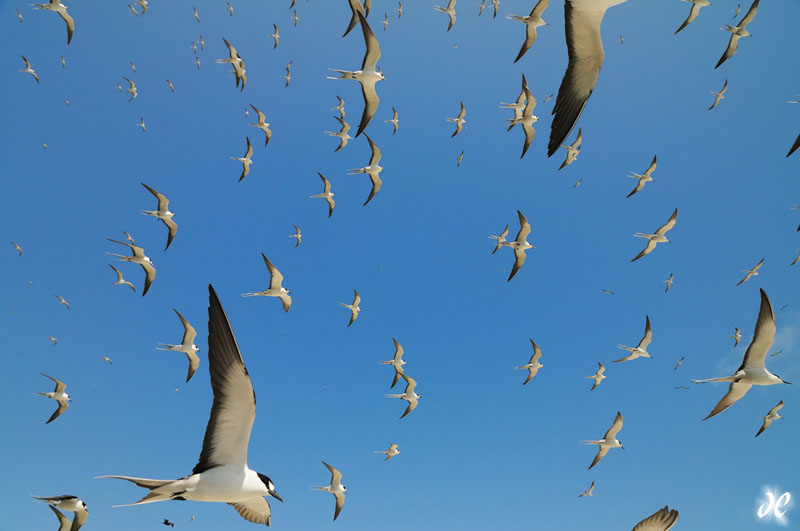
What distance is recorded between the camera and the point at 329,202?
24.8 meters

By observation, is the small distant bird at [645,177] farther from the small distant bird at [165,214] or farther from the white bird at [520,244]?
the small distant bird at [165,214]

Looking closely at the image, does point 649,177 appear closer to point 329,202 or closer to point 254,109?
point 329,202

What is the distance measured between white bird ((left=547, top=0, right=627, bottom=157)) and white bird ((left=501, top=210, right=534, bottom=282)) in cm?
1355

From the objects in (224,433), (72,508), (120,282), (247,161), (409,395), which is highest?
(247,161)

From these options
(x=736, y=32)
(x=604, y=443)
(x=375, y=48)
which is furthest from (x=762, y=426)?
(x=375, y=48)

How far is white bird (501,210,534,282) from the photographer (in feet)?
67.4

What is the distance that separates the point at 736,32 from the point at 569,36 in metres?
14.9

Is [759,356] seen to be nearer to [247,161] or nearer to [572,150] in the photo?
[572,150]

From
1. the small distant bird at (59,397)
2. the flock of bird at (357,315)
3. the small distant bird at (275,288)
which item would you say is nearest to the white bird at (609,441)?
the flock of bird at (357,315)

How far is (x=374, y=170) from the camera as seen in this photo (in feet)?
71.7

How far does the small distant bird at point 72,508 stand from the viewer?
1391 centimetres

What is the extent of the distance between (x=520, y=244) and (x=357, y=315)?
28.8ft

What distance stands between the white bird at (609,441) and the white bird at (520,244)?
6857 mm

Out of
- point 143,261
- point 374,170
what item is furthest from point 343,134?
point 143,261
